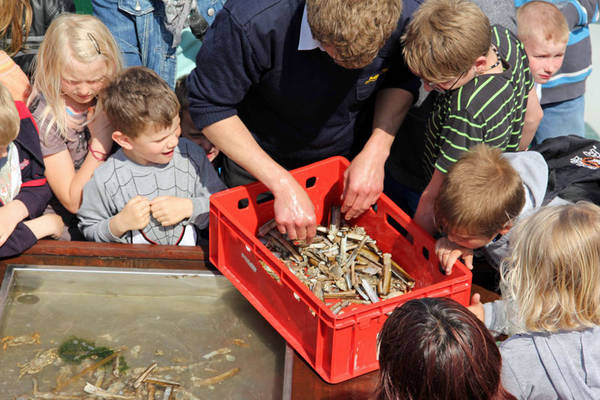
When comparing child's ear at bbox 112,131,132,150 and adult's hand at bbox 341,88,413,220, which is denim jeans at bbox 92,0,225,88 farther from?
adult's hand at bbox 341,88,413,220

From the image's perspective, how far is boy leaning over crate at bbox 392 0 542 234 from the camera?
2254 millimetres

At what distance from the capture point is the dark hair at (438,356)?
1.54m

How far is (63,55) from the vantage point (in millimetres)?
2719

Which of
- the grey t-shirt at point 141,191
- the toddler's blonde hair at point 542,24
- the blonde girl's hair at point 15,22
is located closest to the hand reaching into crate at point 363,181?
the grey t-shirt at point 141,191

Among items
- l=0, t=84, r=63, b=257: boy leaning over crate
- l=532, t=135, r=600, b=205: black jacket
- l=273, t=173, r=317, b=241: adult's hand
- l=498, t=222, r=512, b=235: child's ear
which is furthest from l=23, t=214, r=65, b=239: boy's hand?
l=532, t=135, r=600, b=205: black jacket

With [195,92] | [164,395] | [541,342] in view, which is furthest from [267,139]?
[541,342]

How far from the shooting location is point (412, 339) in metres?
1.56

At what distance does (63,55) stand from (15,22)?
0.52m

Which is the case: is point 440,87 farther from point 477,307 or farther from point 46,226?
point 46,226

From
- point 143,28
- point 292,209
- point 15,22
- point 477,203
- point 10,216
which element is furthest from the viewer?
point 143,28

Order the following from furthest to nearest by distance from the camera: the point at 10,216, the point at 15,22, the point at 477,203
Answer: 1. the point at 15,22
2. the point at 10,216
3. the point at 477,203

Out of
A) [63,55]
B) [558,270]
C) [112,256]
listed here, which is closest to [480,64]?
[558,270]

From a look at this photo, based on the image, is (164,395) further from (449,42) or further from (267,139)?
(449,42)

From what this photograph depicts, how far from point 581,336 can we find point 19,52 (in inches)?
108
